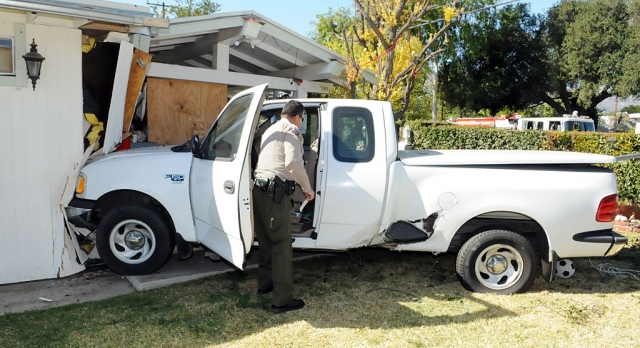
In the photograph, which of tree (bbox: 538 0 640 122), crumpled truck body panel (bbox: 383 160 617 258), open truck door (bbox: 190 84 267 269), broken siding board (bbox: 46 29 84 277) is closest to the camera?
open truck door (bbox: 190 84 267 269)

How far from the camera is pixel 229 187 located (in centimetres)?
509

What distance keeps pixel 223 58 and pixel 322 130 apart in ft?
13.8

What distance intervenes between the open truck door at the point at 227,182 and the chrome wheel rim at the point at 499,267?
2.56 meters

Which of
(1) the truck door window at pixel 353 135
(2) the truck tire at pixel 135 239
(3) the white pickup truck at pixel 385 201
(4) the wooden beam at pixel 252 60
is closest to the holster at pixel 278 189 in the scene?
(3) the white pickup truck at pixel 385 201

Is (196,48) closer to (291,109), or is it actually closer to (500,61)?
(291,109)

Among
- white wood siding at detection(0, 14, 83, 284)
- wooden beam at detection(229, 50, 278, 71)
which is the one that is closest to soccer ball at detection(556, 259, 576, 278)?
white wood siding at detection(0, 14, 83, 284)

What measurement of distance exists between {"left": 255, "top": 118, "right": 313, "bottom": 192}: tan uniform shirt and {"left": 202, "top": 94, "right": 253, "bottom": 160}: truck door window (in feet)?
1.24

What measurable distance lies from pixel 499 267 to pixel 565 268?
1166 millimetres

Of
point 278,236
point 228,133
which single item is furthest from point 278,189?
point 228,133

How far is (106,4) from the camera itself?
6043 millimetres

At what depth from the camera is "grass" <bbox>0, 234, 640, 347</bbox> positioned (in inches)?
181

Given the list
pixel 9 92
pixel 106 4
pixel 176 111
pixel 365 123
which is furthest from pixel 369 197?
pixel 176 111

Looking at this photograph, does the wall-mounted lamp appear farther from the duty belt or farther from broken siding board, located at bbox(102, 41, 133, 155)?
the duty belt

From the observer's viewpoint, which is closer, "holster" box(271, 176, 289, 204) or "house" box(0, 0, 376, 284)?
"holster" box(271, 176, 289, 204)
